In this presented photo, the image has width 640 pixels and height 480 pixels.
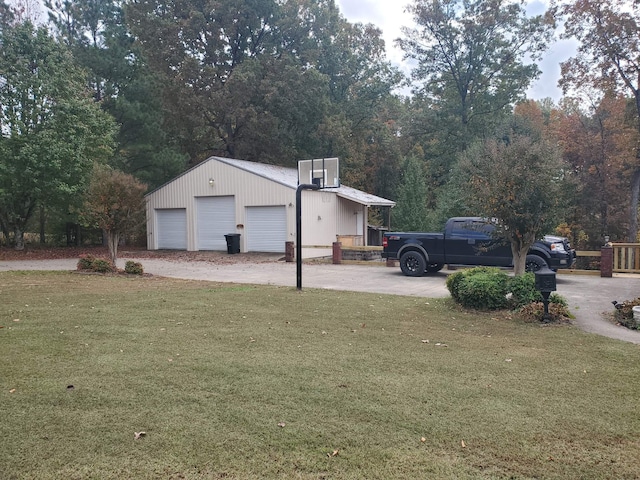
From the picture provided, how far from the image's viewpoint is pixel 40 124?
62.5ft

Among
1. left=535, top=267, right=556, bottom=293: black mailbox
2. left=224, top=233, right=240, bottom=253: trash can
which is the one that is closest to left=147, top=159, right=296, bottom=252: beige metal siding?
left=224, top=233, right=240, bottom=253: trash can

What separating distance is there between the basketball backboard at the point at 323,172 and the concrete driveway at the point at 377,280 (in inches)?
102

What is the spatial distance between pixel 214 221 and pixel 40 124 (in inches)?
313

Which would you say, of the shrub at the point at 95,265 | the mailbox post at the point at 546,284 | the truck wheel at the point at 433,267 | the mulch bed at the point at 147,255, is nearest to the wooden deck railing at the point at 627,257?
the truck wheel at the point at 433,267

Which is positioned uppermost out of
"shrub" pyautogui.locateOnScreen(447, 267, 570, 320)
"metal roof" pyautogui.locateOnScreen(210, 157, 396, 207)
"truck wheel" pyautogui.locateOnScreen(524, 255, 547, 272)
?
"metal roof" pyautogui.locateOnScreen(210, 157, 396, 207)

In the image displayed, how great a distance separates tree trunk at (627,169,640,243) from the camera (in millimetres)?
22812

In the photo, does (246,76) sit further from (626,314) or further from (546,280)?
(626,314)

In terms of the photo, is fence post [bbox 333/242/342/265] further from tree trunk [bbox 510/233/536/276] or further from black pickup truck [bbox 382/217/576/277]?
tree trunk [bbox 510/233/536/276]

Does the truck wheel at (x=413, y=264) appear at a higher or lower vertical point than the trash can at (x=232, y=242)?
lower

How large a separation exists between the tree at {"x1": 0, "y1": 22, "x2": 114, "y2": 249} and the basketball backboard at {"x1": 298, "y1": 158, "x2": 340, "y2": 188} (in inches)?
441

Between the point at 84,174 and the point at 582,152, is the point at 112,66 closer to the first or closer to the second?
the point at 84,174

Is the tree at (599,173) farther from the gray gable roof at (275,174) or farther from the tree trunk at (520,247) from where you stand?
the tree trunk at (520,247)

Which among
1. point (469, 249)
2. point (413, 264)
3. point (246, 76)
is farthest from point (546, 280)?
point (246, 76)

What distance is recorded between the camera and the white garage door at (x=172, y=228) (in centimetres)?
2281
